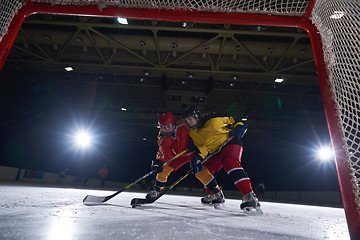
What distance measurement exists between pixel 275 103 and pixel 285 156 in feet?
22.6

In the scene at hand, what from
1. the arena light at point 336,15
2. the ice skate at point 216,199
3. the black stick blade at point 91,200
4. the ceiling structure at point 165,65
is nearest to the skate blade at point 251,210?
the ice skate at point 216,199

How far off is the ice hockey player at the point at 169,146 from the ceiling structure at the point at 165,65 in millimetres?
2774

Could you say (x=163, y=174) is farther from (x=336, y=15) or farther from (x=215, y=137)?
(x=336, y=15)

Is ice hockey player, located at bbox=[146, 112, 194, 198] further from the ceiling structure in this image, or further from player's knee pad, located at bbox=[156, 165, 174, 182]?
the ceiling structure

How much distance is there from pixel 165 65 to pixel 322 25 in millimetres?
4614

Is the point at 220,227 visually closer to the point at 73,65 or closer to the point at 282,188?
the point at 73,65

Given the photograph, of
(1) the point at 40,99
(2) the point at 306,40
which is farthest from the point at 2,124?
(2) the point at 306,40

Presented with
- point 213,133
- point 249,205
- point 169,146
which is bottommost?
point 249,205

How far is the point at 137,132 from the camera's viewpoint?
13.0 metres

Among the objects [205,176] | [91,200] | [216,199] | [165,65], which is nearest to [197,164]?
[205,176]

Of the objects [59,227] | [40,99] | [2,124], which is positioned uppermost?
[40,99]

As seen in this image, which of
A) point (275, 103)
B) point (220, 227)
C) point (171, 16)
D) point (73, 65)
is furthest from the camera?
point (275, 103)

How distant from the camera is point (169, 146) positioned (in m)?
2.55

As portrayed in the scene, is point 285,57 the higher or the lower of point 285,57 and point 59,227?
A: the higher
